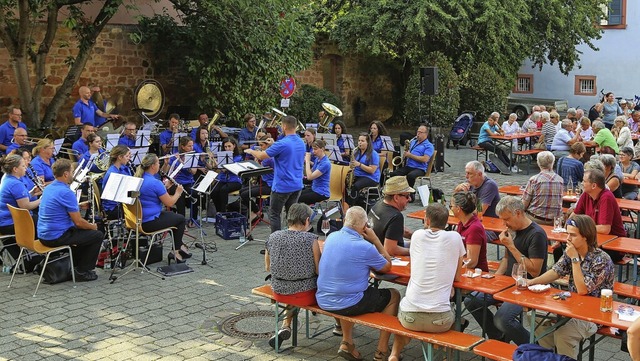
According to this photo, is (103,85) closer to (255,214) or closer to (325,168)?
(255,214)

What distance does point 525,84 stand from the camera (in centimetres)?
3203

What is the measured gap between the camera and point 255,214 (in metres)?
12.8

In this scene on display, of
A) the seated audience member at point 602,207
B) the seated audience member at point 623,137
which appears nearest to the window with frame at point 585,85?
the seated audience member at point 623,137

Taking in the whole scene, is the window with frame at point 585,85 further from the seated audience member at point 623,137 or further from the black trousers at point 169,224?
the black trousers at point 169,224

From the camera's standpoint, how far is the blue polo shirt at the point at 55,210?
9.12m

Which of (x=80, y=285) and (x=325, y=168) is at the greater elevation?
(x=325, y=168)

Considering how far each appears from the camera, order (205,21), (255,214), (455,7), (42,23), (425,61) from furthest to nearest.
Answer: (425,61)
(455,7)
(205,21)
(42,23)
(255,214)

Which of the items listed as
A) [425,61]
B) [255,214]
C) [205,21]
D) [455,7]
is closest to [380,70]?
A: [425,61]

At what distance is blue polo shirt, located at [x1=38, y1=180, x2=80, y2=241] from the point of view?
9.12m

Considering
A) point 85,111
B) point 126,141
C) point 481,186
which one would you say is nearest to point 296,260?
point 481,186

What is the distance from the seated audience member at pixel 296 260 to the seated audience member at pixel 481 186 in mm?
2549

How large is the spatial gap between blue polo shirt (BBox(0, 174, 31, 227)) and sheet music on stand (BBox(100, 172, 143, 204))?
103cm

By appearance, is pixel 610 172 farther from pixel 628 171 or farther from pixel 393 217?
pixel 393 217

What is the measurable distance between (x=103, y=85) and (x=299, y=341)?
12858 mm
